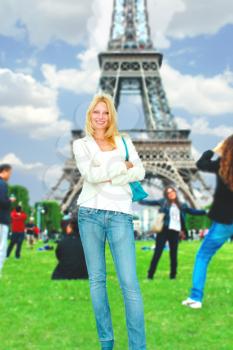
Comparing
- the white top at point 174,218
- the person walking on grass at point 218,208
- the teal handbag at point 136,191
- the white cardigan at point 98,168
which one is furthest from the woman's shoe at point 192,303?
the white cardigan at point 98,168

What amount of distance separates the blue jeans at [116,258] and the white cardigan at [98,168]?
22 cm

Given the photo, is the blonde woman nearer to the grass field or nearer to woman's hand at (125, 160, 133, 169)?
woman's hand at (125, 160, 133, 169)

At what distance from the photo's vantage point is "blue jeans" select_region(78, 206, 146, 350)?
16.1ft

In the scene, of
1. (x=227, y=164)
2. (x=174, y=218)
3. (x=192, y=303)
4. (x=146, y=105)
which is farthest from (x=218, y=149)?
(x=146, y=105)

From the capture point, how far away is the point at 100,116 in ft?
17.1

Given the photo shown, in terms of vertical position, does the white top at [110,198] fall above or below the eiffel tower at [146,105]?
below

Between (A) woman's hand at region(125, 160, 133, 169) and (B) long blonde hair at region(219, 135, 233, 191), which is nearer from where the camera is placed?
(A) woman's hand at region(125, 160, 133, 169)

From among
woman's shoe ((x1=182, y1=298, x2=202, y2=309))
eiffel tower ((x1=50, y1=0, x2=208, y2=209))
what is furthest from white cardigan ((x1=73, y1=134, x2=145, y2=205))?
eiffel tower ((x1=50, y1=0, x2=208, y2=209))

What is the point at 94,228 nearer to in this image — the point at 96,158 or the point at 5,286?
the point at 96,158

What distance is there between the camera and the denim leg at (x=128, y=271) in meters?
4.90

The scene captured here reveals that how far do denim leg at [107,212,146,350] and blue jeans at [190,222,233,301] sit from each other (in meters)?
2.99

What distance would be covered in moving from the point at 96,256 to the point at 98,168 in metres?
0.74

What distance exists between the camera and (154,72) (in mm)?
61969

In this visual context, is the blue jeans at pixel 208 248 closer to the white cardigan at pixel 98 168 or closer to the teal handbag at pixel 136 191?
the teal handbag at pixel 136 191
